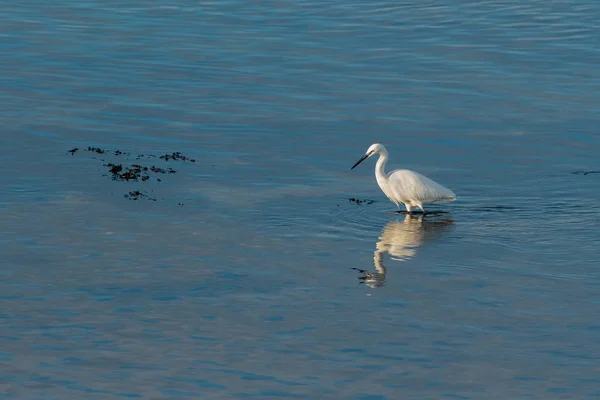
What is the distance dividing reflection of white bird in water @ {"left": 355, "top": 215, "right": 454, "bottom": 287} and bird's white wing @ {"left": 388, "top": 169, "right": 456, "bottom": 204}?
425 mm

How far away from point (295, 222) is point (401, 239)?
6.07 feet

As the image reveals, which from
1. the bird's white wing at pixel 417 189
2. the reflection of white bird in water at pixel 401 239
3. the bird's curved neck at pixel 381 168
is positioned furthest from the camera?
the bird's curved neck at pixel 381 168

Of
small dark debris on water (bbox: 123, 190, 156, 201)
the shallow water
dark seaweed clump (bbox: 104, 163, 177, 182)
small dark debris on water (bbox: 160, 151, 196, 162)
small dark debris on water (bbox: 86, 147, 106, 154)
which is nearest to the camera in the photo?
the shallow water

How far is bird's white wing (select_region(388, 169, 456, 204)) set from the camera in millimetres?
20984

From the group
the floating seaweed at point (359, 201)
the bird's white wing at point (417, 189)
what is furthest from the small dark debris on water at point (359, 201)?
the bird's white wing at point (417, 189)

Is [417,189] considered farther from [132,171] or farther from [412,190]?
[132,171]

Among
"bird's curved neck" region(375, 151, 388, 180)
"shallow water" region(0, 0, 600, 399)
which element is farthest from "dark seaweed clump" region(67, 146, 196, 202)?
"bird's curved neck" region(375, 151, 388, 180)

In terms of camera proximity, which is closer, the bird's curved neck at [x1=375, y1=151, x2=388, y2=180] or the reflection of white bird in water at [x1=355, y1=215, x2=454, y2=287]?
the reflection of white bird in water at [x1=355, y1=215, x2=454, y2=287]

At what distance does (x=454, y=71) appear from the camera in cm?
3469

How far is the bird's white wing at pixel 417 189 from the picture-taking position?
20984mm

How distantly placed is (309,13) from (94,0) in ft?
29.6

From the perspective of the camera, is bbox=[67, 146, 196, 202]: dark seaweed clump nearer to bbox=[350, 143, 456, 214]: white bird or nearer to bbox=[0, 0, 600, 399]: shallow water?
bbox=[0, 0, 600, 399]: shallow water

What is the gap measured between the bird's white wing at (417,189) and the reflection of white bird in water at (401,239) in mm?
425

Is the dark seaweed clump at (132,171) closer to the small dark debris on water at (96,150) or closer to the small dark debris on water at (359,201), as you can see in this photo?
the small dark debris on water at (96,150)
